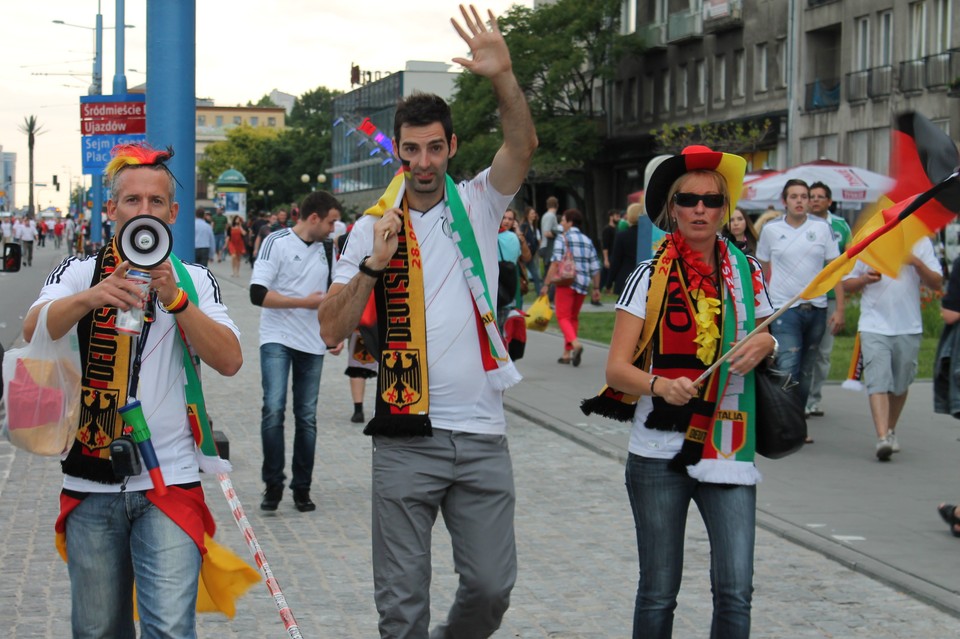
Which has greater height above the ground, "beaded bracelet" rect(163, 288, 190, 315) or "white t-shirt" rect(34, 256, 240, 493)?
"beaded bracelet" rect(163, 288, 190, 315)

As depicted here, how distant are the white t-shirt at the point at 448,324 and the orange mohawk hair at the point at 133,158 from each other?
73cm

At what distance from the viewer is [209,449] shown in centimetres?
402

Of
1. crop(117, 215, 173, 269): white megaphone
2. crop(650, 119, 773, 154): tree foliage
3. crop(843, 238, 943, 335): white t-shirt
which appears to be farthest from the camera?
crop(650, 119, 773, 154): tree foliage

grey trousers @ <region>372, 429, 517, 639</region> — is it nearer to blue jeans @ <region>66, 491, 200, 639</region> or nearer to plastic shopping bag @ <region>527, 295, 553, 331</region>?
blue jeans @ <region>66, 491, 200, 639</region>

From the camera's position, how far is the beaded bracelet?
3.73 m

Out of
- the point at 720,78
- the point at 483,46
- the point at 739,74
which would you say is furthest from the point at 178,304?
the point at 720,78

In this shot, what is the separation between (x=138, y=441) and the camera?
149 inches

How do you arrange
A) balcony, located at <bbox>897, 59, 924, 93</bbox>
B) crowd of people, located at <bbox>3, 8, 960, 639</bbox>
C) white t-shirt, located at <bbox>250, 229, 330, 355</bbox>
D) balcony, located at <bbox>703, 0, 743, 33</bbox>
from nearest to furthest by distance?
crowd of people, located at <bbox>3, 8, 960, 639</bbox> < white t-shirt, located at <bbox>250, 229, 330, 355</bbox> < balcony, located at <bbox>897, 59, 924, 93</bbox> < balcony, located at <bbox>703, 0, 743, 33</bbox>

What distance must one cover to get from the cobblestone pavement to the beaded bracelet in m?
2.45

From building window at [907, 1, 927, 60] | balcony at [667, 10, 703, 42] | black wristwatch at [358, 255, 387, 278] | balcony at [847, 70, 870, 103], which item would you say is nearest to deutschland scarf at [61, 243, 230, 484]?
black wristwatch at [358, 255, 387, 278]

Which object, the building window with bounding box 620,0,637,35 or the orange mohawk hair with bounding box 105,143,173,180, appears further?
the building window with bounding box 620,0,637,35

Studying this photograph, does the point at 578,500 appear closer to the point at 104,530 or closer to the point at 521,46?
the point at 104,530

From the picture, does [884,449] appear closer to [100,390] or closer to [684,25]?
[100,390]

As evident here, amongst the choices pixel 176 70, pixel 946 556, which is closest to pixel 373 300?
pixel 946 556
